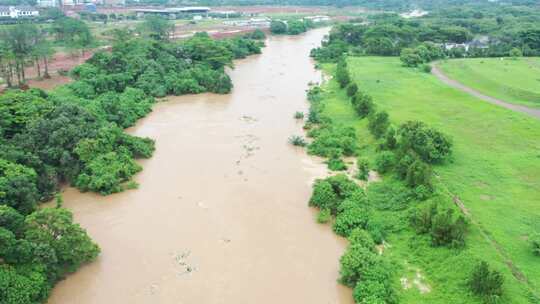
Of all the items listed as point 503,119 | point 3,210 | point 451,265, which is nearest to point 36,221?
point 3,210

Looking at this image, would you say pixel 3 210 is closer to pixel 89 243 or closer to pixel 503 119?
pixel 89 243

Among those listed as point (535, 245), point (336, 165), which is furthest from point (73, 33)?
point (535, 245)

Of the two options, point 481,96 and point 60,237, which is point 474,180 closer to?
point 481,96

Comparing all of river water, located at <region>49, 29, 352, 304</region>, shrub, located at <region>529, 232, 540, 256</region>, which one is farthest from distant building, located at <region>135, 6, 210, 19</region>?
shrub, located at <region>529, 232, 540, 256</region>

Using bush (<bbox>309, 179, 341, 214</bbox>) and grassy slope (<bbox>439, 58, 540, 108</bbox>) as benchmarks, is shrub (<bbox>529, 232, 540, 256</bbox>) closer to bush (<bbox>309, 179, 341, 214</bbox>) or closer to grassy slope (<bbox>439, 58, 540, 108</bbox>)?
bush (<bbox>309, 179, 341, 214</bbox>)

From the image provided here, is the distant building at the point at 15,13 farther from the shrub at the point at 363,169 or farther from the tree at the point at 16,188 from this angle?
the shrub at the point at 363,169

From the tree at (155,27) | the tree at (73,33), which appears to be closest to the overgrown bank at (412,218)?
the tree at (73,33)

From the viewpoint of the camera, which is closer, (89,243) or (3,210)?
(3,210)
